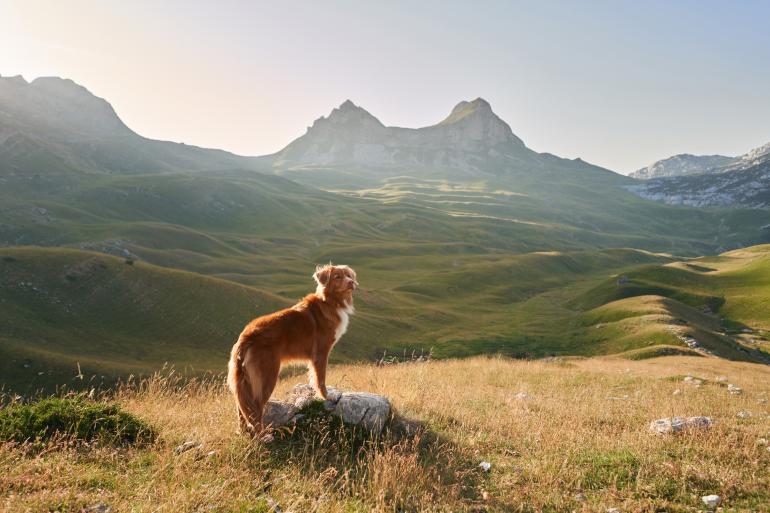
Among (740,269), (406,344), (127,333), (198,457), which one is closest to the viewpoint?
A: (198,457)

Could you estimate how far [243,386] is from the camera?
27.2 ft

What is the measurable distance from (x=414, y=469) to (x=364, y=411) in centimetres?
209

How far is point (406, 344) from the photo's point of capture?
67.4 m

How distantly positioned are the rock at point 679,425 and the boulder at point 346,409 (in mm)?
6060

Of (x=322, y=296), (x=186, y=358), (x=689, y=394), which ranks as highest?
(x=322, y=296)

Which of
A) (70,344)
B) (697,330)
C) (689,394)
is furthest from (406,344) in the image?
(689,394)

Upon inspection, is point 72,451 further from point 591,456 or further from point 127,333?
point 127,333

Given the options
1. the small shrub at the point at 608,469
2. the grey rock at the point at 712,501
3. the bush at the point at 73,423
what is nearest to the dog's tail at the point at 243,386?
the bush at the point at 73,423

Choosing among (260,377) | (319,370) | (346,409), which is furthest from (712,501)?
(260,377)

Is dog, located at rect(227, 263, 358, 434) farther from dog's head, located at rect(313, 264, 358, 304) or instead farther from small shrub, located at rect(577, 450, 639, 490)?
small shrub, located at rect(577, 450, 639, 490)

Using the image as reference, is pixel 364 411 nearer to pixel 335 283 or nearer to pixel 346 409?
pixel 346 409

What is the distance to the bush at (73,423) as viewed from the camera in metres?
7.87

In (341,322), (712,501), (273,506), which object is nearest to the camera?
(273,506)

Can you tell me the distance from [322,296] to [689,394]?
50.8 feet
